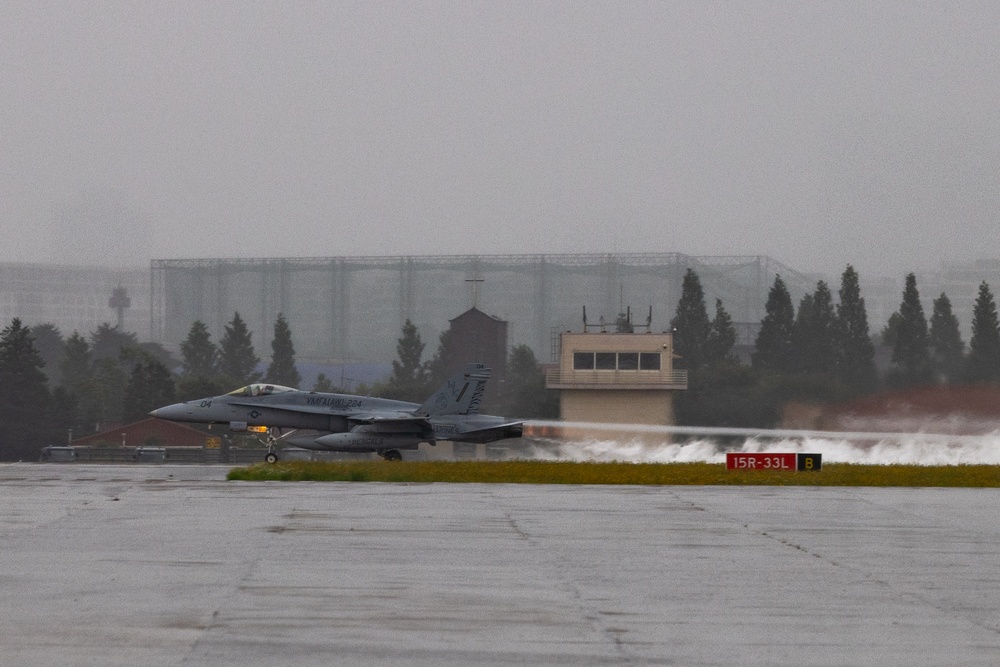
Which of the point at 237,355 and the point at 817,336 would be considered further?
the point at 237,355

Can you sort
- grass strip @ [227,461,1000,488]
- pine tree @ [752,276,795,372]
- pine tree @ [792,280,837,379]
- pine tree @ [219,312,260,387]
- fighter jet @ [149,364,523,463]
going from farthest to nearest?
pine tree @ [219,312,260,387]
pine tree @ [752,276,795,372]
pine tree @ [792,280,837,379]
fighter jet @ [149,364,523,463]
grass strip @ [227,461,1000,488]

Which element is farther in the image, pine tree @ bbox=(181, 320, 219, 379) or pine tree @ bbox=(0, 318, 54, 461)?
pine tree @ bbox=(181, 320, 219, 379)

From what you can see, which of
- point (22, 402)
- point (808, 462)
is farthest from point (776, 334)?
point (808, 462)

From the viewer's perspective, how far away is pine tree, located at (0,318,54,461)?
95.2 m

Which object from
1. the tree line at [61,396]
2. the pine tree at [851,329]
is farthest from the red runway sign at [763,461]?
the tree line at [61,396]

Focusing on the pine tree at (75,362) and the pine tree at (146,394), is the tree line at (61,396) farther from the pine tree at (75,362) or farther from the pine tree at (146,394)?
the pine tree at (75,362)

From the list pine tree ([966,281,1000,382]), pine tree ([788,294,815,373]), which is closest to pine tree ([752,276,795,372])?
pine tree ([788,294,815,373])

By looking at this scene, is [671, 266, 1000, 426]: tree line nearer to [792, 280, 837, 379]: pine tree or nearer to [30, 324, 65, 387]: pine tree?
[792, 280, 837, 379]: pine tree

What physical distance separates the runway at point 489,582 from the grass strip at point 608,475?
6.46 meters

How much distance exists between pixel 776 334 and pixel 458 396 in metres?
68.0

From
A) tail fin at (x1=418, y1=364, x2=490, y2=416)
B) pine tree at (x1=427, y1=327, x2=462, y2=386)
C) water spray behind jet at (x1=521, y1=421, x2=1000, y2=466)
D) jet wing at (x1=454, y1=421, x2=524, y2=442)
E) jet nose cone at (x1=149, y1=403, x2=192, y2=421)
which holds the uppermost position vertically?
pine tree at (x1=427, y1=327, x2=462, y2=386)

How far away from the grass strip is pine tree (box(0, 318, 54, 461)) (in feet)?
224

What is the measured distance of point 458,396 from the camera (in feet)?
148

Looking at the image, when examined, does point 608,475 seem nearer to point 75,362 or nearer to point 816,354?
point 816,354
